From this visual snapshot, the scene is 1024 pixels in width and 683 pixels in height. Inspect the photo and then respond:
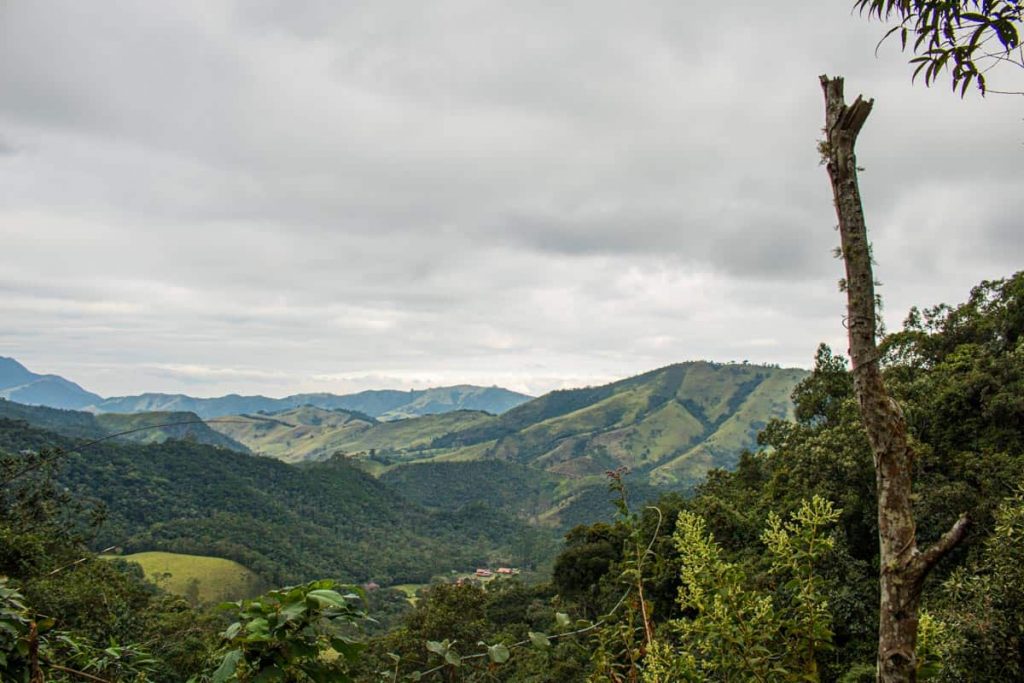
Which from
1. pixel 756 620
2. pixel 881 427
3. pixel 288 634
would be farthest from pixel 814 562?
pixel 288 634

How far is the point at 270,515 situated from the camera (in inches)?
5438

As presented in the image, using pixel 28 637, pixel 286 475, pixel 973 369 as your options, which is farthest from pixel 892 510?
pixel 286 475

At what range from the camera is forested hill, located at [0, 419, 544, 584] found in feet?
360

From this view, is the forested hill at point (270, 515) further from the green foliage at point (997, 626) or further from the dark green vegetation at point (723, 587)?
the green foliage at point (997, 626)

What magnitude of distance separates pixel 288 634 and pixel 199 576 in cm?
11208

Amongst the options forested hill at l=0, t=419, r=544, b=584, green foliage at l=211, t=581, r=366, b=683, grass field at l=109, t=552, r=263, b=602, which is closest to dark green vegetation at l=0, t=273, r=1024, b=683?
green foliage at l=211, t=581, r=366, b=683

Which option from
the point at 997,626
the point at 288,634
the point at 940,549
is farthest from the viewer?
the point at 997,626

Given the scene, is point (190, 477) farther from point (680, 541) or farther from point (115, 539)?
point (680, 541)

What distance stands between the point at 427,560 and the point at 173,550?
181 ft

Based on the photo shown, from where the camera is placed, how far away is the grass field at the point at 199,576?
88.0 meters

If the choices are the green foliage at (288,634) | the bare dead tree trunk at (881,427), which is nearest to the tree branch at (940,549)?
the bare dead tree trunk at (881,427)

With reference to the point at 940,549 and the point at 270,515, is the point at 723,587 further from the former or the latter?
the point at 270,515

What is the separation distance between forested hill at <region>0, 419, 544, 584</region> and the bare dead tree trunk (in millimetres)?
109336

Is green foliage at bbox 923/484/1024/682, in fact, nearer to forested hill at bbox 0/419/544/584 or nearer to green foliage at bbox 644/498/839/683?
green foliage at bbox 644/498/839/683
